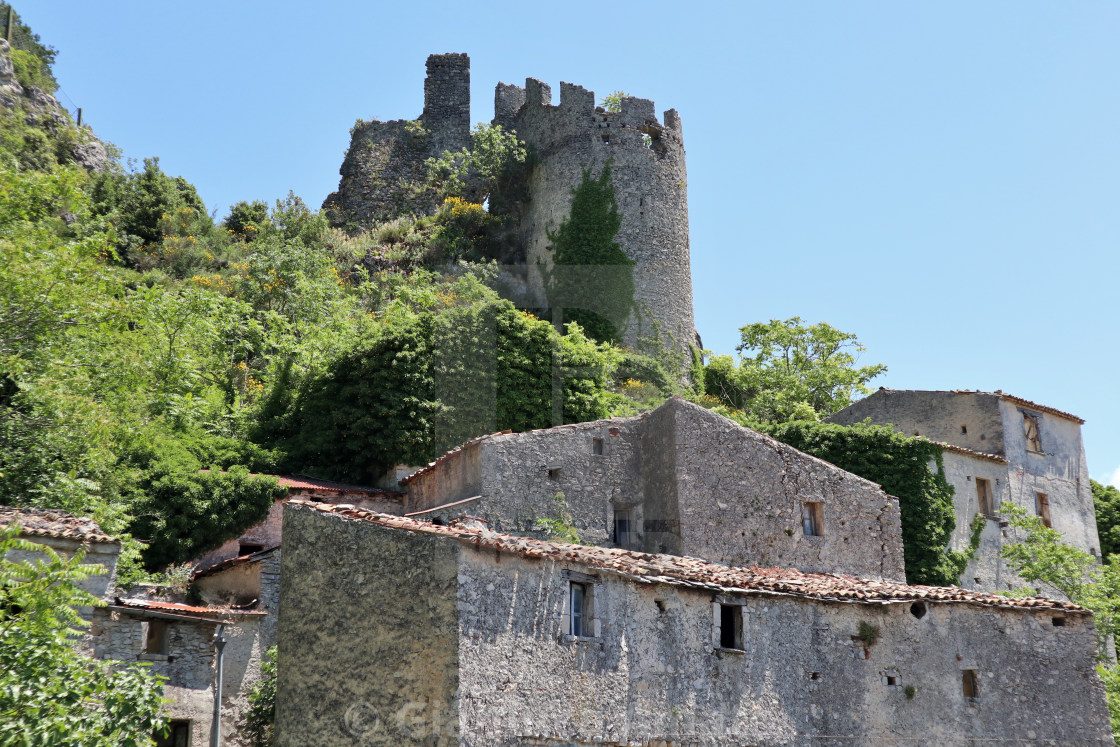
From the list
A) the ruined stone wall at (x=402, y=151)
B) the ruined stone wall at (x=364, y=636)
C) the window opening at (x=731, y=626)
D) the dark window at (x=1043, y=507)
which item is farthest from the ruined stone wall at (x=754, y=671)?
the ruined stone wall at (x=402, y=151)

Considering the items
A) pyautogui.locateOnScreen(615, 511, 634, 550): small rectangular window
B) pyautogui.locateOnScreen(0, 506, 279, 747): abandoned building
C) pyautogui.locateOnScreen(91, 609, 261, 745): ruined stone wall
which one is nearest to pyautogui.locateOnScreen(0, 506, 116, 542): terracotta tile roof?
pyautogui.locateOnScreen(0, 506, 279, 747): abandoned building

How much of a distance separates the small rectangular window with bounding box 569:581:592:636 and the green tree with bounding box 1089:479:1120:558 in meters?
26.2

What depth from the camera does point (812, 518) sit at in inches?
903

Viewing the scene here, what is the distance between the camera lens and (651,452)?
73.6 feet

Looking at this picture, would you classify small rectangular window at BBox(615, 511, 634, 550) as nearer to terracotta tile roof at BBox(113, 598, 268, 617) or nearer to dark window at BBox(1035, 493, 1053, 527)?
terracotta tile roof at BBox(113, 598, 268, 617)

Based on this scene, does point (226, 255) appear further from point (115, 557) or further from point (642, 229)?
point (115, 557)

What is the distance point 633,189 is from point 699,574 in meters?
30.3

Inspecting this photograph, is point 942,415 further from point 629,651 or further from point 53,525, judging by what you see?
point 53,525

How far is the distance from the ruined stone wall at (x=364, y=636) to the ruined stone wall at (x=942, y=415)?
72.0 ft

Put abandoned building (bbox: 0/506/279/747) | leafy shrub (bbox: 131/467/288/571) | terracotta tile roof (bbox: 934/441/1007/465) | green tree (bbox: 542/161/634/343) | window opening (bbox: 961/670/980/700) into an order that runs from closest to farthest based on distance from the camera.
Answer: abandoned building (bbox: 0/506/279/747) → window opening (bbox: 961/670/980/700) → leafy shrub (bbox: 131/467/288/571) → terracotta tile roof (bbox: 934/441/1007/465) → green tree (bbox: 542/161/634/343)

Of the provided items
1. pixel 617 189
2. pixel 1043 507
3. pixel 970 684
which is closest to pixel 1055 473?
pixel 1043 507

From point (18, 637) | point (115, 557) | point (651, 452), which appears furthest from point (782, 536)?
point (18, 637)

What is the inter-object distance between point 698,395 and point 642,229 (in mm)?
8014

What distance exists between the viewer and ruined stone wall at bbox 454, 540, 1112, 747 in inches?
584
